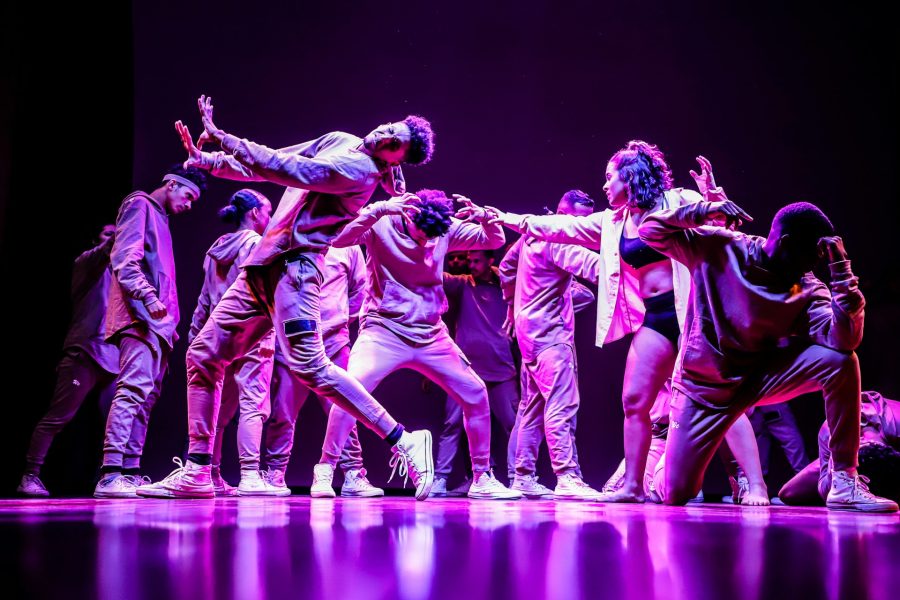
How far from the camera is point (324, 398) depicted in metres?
5.40

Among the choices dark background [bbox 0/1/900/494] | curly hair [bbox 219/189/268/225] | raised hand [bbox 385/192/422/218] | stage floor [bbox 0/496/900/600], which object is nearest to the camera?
stage floor [bbox 0/496/900/600]

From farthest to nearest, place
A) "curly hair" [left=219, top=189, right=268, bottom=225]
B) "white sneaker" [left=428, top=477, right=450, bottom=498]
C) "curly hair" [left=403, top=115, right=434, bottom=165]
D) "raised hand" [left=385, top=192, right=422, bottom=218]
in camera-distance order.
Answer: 1. "white sneaker" [left=428, top=477, right=450, bottom=498]
2. "curly hair" [left=219, top=189, right=268, bottom=225]
3. "raised hand" [left=385, top=192, right=422, bottom=218]
4. "curly hair" [left=403, top=115, right=434, bottom=165]

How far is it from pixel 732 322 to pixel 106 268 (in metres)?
4.86

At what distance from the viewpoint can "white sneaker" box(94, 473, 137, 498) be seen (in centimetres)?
445

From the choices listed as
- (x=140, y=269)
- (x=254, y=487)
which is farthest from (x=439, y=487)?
(x=140, y=269)

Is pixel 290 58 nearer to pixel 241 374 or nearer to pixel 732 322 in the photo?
pixel 241 374

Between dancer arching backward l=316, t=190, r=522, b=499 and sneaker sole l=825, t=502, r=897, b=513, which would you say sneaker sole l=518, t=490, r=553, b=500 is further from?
sneaker sole l=825, t=502, r=897, b=513

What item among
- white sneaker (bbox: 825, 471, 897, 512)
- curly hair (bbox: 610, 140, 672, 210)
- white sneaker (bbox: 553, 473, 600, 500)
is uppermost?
curly hair (bbox: 610, 140, 672, 210)

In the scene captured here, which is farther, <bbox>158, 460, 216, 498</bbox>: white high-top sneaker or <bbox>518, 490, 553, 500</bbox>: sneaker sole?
<bbox>518, 490, 553, 500</bbox>: sneaker sole

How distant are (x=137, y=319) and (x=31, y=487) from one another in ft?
5.16

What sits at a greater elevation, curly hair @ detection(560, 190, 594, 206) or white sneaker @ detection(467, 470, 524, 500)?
curly hair @ detection(560, 190, 594, 206)

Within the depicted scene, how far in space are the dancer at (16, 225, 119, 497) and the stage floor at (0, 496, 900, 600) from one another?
11.6 ft

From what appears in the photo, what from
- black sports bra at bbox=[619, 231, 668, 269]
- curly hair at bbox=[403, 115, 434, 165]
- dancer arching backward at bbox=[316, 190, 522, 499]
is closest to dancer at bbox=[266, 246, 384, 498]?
dancer arching backward at bbox=[316, 190, 522, 499]

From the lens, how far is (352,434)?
18.4ft
